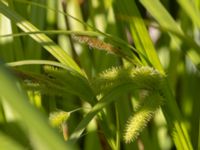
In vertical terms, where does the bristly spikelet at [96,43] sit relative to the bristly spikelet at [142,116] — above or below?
above

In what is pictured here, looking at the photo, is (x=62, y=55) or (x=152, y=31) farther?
(x=152, y=31)

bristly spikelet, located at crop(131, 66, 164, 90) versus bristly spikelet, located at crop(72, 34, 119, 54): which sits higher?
bristly spikelet, located at crop(72, 34, 119, 54)

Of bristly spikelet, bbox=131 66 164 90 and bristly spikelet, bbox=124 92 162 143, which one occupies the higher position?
bristly spikelet, bbox=131 66 164 90

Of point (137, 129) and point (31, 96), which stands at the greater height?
point (137, 129)

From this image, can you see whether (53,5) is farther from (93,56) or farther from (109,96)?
(109,96)

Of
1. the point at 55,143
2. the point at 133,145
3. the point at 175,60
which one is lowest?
the point at 133,145

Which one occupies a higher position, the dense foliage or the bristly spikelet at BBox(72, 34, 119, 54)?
the bristly spikelet at BBox(72, 34, 119, 54)

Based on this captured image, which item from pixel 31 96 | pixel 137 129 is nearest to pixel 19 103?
pixel 137 129

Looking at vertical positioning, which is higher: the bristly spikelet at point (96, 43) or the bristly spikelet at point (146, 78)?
the bristly spikelet at point (96, 43)
